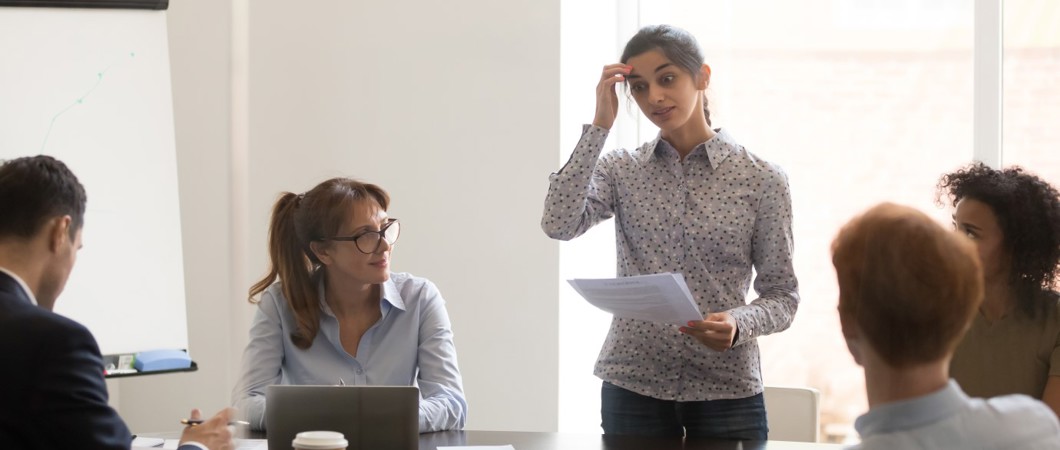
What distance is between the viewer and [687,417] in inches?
97.0

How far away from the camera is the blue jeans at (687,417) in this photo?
2.43 m

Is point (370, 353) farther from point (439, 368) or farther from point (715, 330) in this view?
point (715, 330)

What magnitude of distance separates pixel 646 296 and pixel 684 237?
14.7 inches

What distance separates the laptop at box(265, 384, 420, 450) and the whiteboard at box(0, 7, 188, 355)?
1.43 meters

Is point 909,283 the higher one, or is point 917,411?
point 909,283

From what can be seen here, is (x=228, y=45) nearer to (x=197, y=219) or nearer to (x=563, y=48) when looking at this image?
(x=197, y=219)

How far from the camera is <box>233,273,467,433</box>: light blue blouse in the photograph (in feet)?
8.55

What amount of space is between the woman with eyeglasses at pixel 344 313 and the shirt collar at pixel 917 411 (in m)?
1.41

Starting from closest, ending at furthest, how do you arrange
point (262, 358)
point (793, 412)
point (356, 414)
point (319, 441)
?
point (319, 441) < point (356, 414) < point (262, 358) < point (793, 412)

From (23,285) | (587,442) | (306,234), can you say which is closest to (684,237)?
(587,442)

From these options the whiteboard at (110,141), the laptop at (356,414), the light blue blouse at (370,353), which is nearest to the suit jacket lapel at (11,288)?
the laptop at (356,414)

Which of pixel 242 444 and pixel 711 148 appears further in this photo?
pixel 711 148

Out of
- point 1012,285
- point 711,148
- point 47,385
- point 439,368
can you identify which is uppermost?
point 711,148

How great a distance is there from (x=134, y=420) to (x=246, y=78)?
1359 mm
